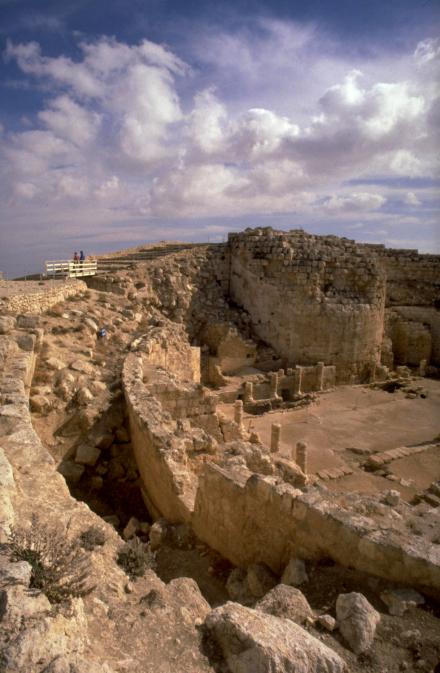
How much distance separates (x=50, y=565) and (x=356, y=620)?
180 cm

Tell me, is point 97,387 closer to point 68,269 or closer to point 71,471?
point 71,471

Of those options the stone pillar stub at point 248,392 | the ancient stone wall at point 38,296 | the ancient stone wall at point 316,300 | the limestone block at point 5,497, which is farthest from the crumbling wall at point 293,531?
the ancient stone wall at point 316,300

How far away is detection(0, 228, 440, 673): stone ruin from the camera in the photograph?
2439 millimetres

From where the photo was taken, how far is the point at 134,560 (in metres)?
3.09

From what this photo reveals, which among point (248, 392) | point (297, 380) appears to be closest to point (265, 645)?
point (248, 392)

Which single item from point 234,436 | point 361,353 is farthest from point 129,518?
point 361,353

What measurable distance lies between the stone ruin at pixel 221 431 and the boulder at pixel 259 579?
0.05 ft

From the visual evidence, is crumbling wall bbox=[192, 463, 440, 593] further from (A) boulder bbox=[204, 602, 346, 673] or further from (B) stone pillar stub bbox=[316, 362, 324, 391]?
(B) stone pillar stub bbox=[316, 362, 324, 391]

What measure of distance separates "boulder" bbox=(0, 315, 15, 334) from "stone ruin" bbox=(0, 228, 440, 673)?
0.14ft

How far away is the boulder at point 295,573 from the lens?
10.4ft

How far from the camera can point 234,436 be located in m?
8.16

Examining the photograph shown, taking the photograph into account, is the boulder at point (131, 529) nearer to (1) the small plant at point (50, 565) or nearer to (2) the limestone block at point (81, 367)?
(1) the small plant at point (50, 565)

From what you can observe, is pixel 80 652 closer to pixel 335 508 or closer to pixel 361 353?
pixel 335 508

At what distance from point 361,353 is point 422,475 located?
27.5ft
